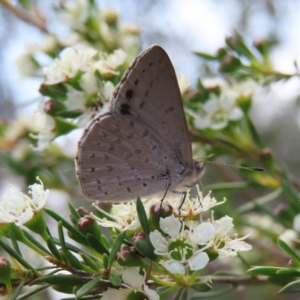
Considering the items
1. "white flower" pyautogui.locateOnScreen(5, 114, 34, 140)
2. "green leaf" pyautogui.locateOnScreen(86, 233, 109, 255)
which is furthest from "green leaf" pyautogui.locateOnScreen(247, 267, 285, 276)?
"white flower" pyautogui.locateOnScreen(5, 114, 34, 140)

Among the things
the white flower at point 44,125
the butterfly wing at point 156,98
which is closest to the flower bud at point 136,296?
the butterfly wing at point 156,98

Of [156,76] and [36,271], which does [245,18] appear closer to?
[156,76]

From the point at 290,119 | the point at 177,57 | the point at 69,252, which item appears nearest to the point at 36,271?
the point at 69,252

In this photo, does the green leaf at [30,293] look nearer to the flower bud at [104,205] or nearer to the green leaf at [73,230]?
the green leaf at [73,230]

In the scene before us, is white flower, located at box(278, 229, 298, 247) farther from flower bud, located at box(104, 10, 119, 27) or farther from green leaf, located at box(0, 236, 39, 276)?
flower bud, located at box(104, 10, 119, 27)

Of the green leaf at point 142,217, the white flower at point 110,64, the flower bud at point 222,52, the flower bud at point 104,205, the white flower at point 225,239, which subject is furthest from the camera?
the flower bud at point 222,52

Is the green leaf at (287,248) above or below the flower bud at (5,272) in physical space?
below

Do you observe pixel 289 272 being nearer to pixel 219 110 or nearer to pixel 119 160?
pixel 119 160
